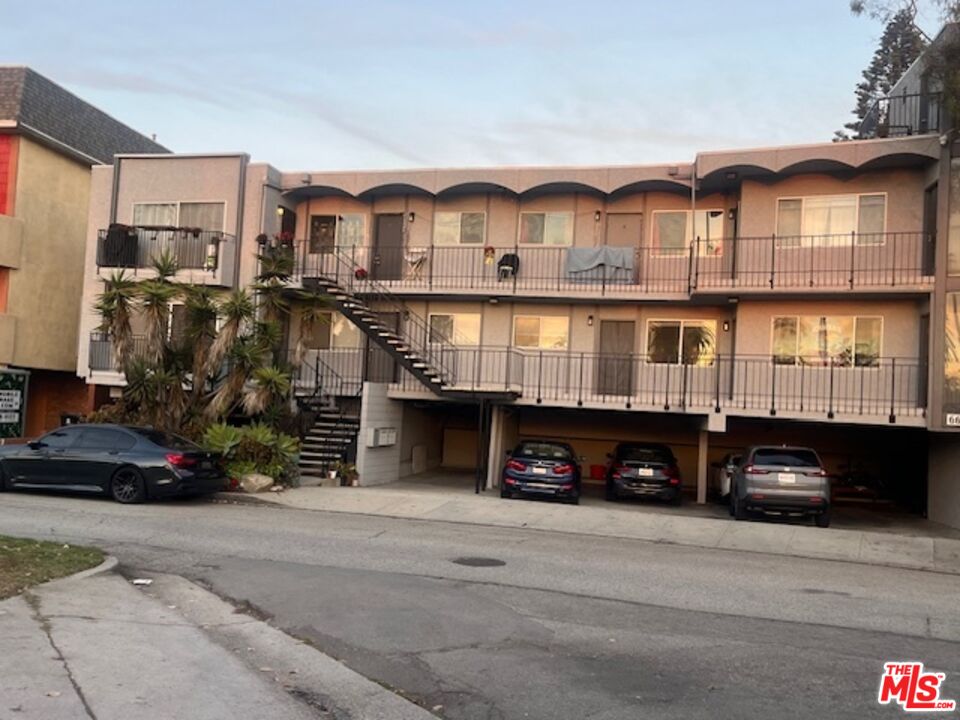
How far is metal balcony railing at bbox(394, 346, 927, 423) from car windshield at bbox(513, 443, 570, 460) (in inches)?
81.1

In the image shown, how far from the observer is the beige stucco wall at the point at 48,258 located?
2689 cm

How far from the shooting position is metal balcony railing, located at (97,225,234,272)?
962 inches

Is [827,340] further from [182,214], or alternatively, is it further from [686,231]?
[182,214]

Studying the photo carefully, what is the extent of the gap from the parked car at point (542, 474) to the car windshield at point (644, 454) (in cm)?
140

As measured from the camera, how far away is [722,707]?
240 inches

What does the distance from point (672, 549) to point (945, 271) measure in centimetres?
940

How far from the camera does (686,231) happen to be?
2295 centimetres

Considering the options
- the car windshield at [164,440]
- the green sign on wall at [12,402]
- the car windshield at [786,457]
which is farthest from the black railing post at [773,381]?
the green sign on wall at [12,402]

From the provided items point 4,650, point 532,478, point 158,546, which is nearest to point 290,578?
point 158,546

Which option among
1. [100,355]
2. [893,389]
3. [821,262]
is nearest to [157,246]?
[100,355]

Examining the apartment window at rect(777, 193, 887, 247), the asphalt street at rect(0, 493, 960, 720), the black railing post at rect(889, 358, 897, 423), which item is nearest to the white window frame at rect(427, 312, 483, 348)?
the apartment window at rect(777, 193, 887, 247)

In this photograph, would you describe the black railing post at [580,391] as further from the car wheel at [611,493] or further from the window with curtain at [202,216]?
the window with curtain at [202,216]

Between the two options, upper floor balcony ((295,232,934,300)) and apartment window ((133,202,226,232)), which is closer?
upper floor balcony ((295,232,934,300))

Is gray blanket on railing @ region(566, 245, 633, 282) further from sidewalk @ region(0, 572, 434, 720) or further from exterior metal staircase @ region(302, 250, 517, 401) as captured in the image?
sidewalk @ region(0, 572, 434, 720)
